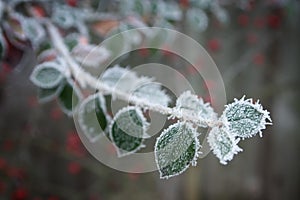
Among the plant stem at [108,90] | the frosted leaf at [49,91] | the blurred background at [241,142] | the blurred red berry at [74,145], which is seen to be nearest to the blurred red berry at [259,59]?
the blurred background at [241,142]

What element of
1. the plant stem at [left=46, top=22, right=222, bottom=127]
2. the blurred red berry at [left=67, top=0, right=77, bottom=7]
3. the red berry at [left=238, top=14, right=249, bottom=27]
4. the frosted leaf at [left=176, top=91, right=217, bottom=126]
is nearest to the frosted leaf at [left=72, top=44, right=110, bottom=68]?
the plant stem at [left=46, top=22, right=222, bottom=127]

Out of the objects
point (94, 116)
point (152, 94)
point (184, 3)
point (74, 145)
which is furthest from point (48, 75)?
point (74, 145)

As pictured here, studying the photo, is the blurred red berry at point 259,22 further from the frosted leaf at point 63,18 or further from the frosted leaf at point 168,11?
the frosted leaf at point 63,18

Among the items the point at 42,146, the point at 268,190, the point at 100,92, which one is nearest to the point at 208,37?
the point at 268,190

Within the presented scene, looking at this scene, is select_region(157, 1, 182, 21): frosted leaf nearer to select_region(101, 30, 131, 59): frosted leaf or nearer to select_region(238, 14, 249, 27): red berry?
select_region(101, 30, 131, 59): frosted leaf

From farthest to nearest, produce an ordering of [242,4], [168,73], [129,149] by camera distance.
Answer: [168,73] → [242,4] → [129,149]

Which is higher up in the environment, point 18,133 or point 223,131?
point 18,133

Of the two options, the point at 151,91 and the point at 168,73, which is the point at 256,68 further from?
the point at 151,91
